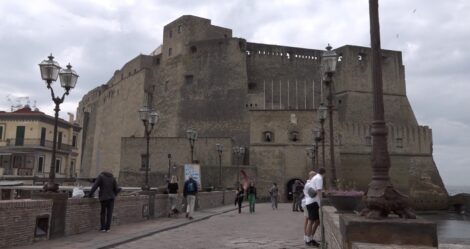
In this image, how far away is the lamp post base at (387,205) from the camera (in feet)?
14.6

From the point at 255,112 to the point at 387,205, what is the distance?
3333 centimetres

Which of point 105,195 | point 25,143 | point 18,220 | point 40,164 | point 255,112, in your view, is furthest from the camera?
point 40,164

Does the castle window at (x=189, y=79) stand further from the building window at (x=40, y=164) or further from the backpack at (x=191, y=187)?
the backpack at (x=191, y=187)

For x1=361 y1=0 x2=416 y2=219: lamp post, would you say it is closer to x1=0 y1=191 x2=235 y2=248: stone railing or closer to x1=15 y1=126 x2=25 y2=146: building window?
x1=0 y1=191 x2=235 y2=248: stone railing

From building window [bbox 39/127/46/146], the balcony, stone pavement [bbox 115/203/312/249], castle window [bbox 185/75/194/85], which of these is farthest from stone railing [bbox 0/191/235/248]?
castle window [bbox 185/75/194/85]

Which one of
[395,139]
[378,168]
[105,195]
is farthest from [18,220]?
[395,139]

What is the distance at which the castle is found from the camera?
37094 mm

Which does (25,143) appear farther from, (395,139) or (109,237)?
(109,237)

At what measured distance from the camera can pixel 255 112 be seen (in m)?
37.8

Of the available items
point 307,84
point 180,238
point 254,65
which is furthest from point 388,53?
point 180,238

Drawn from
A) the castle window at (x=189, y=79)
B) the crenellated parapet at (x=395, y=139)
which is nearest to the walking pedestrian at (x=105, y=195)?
the crenellated parapet at (x=395, y=139)

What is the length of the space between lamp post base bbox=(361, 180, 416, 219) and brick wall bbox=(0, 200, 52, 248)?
5624mm

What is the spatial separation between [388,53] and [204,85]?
18892mm

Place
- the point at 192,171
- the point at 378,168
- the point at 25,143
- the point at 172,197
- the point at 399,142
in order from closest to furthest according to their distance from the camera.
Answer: the point at 378,168 < the point at 172,197 < the point at 192,171 < the point at 25,143 < the point at 399,142
